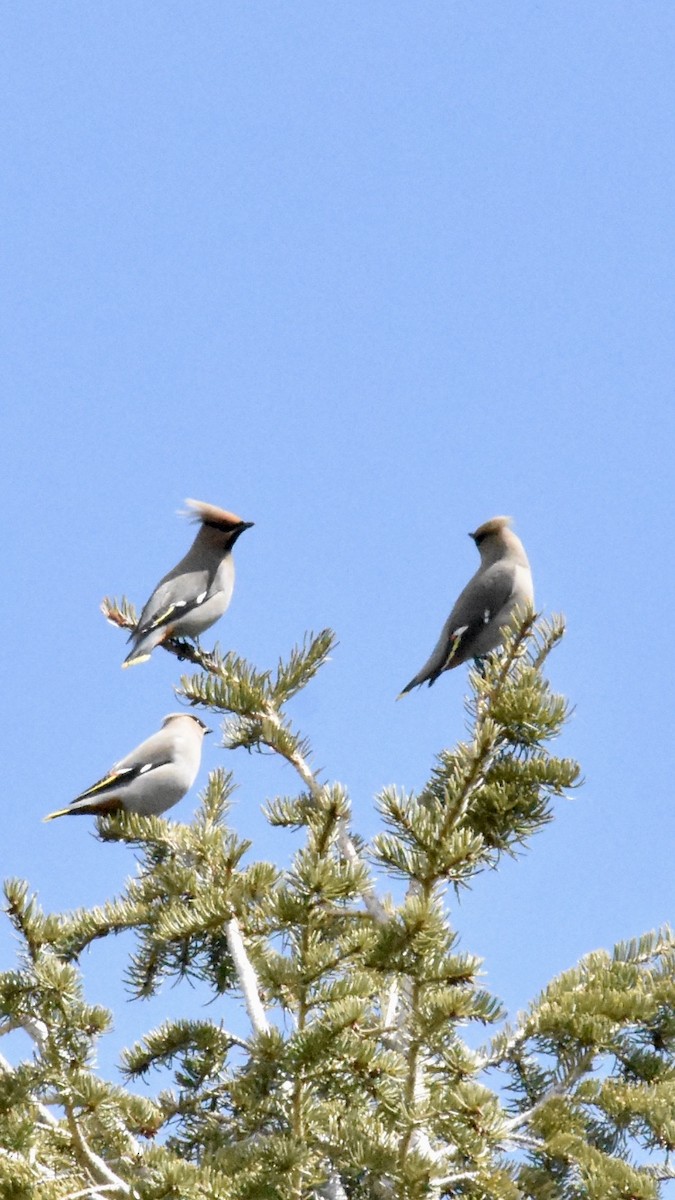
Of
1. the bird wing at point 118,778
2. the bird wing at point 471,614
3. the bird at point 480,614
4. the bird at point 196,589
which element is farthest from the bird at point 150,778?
the bird wing at point 471,614

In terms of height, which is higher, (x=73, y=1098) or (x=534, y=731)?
(x=534, y=731)

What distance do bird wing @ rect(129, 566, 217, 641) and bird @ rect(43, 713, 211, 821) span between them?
43 centimetres

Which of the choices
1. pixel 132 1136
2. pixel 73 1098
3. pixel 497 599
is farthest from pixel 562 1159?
pixel 497 599

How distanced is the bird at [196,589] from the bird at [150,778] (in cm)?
42

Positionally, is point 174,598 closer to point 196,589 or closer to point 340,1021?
point 196,589

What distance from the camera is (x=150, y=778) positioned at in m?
5.09

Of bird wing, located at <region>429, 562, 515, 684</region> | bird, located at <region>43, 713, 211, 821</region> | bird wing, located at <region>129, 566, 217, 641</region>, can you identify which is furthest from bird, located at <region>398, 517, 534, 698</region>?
bird wing, located at <region>129, 566, 217, 641</region>

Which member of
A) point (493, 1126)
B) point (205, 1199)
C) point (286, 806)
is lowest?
point (205, 1199)

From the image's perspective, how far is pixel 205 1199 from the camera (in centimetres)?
262

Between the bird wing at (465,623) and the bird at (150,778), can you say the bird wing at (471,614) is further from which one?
the bird at (150,778)

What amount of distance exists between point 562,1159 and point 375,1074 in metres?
0.88

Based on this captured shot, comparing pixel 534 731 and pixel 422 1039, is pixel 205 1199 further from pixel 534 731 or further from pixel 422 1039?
pixel 534 731

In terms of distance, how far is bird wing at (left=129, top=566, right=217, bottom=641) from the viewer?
220 inches

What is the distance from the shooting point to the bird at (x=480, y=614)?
17.4 ft
